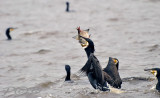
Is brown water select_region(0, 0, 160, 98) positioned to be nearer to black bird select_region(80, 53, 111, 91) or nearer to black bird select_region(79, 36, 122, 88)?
black bird select_region(80, 53, 111, 91)

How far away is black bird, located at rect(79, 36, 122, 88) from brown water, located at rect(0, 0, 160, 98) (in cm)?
33

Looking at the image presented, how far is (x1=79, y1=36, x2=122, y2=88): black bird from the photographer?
30.6 ft

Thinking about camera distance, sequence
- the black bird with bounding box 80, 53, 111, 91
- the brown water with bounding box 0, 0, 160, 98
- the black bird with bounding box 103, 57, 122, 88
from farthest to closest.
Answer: the brown water with bounding box 0, 0, 160, 98
the black bird with bounding box 103, 57, 122, 88
the black bird with bounding box 80, 53, 111, 91

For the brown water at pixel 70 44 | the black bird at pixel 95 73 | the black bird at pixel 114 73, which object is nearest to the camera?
the black bird at pixel 95 73

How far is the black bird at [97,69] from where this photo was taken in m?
9.32

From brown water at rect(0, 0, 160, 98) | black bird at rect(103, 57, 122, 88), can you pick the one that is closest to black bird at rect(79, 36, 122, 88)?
black bird at rect(103, 57, 122, 88)

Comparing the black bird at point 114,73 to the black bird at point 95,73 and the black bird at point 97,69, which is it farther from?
the black bird at point 95,73

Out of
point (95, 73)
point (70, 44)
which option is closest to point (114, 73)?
point (95, 73)

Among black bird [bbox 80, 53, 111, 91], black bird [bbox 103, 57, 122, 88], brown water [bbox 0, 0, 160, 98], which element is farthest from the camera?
brown water [bbox 0, 0, 160, 98]

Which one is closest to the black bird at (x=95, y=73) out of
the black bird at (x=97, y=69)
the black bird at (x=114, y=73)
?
the black bird at (x=97, y=69)

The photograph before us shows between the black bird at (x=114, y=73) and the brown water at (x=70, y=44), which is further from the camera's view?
Answer: the brown water at (x=70, y=44)

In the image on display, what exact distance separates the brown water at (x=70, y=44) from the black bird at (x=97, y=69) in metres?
0.33

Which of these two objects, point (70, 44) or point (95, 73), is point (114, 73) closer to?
point (95, 73)

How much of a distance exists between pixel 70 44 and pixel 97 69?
20.4 ft
